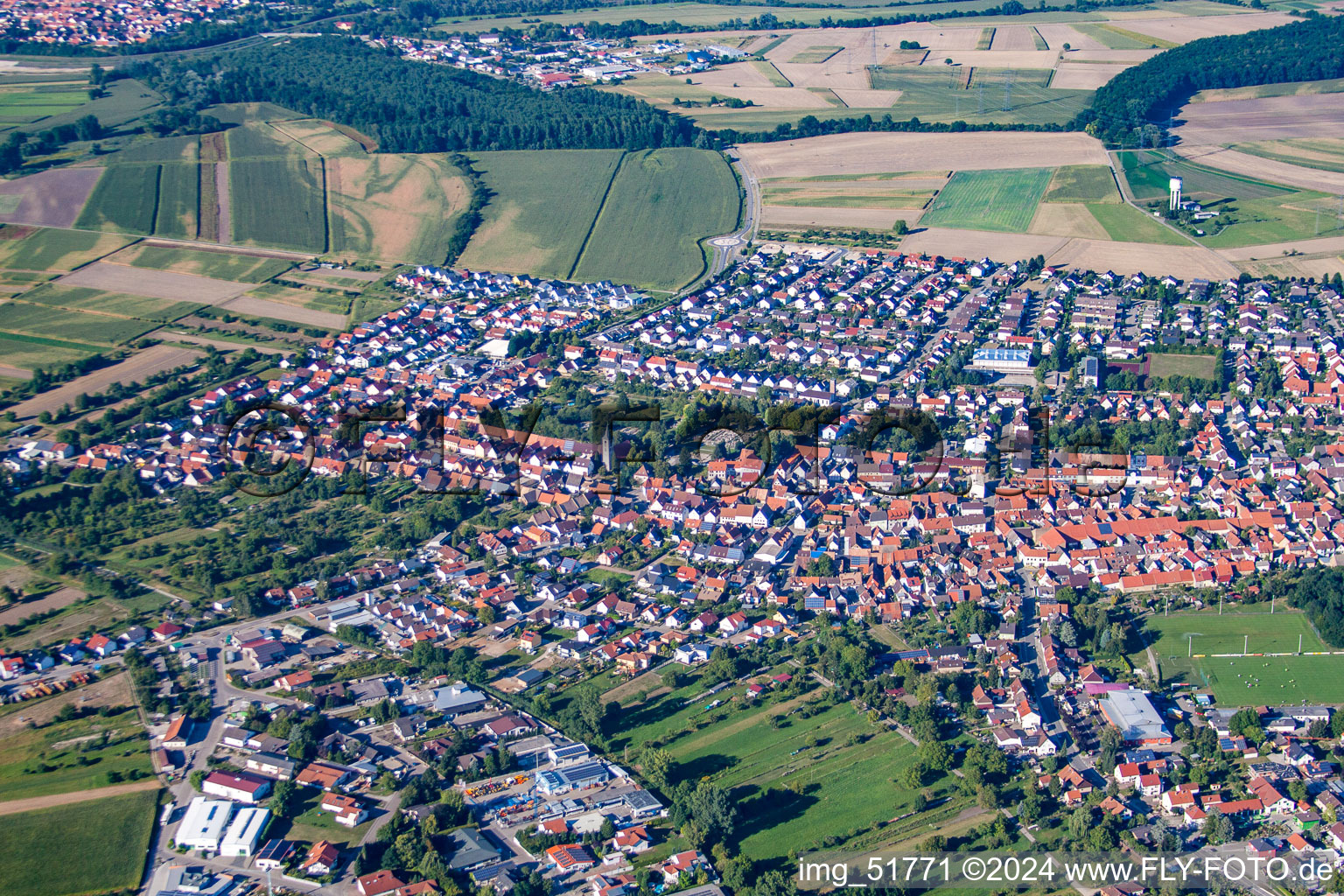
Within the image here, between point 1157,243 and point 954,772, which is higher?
point 1157,243

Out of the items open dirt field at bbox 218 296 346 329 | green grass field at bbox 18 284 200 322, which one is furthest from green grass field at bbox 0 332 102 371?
open dirt field at bbox 218 296 346 329

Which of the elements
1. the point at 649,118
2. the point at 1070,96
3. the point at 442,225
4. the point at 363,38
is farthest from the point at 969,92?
the point at 363,38

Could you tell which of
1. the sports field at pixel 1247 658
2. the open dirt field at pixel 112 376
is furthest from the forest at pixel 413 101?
the sports field at pixel 1247 658

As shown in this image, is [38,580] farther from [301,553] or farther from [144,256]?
[144,256]

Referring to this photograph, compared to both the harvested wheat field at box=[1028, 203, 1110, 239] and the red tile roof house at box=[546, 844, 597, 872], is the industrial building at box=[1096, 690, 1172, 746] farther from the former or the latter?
the harvested wheat field at box=[1028, 203, 1110, 239]

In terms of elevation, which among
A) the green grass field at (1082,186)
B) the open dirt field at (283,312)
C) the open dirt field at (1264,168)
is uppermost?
the open dirt field at (1264,168)

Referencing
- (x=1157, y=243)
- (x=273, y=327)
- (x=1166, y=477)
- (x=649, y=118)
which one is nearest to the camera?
(x=1166, y=477)

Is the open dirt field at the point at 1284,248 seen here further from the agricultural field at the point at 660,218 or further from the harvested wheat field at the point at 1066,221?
the agricultural field at the point at 660,218
